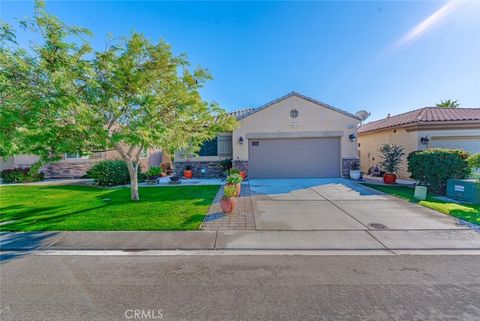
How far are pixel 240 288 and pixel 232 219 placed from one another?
307cm

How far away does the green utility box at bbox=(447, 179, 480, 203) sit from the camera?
773cm

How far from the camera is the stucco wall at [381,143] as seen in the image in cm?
1284

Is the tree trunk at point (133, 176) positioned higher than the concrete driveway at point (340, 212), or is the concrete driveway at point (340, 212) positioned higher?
the tree trunk at point (133, 176)

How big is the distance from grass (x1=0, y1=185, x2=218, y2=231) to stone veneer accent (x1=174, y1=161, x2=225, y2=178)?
4.45 m

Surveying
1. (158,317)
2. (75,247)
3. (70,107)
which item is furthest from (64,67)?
(158,317)

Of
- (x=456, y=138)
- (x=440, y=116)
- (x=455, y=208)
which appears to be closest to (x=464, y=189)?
(x=455, y=208)

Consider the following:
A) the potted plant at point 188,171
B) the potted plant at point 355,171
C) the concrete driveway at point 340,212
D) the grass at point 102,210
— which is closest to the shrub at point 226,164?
the potted plant at point 188,171

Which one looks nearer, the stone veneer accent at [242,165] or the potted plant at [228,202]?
the potted plant at [228,202]

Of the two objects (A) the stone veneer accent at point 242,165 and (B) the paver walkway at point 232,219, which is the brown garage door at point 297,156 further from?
(B) the paver walkway at point 232,219

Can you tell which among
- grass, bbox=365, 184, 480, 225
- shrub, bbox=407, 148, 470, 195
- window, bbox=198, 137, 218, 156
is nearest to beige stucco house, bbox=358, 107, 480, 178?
shrub, bbox=407, 148, 470, 195

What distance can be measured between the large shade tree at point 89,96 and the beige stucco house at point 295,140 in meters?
6.15

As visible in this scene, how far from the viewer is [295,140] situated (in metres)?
13.9

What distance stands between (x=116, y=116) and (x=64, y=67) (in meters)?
1.70

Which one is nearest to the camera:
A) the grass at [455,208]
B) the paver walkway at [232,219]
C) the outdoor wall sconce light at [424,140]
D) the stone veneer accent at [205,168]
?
the paver walkway at [232,219]
